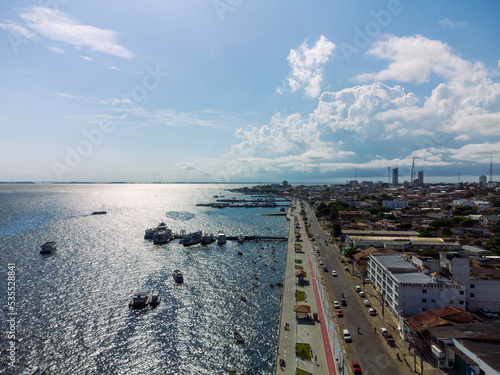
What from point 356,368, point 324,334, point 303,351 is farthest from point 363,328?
point 303,351

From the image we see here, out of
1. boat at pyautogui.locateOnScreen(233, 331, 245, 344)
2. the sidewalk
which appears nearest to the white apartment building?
the sidewalk

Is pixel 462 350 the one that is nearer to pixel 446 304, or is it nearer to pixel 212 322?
pixel 446 304

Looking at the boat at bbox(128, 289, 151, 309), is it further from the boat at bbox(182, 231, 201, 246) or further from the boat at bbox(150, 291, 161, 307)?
the boat at bbox(182, 231, 201, 246)

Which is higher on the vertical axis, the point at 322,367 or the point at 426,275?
the point at 426,275

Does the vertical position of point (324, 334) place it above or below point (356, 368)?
below

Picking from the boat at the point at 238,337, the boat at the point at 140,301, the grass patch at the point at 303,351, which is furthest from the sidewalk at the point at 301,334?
the boat at the point at 140,301

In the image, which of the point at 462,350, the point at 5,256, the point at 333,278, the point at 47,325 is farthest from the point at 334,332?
the point at 5,256

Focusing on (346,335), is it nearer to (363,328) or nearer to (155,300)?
(363,328)
